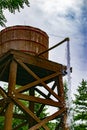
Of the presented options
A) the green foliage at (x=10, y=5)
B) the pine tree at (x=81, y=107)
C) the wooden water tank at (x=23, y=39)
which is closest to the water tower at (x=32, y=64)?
the wooden water tank at (x=23, y=39)

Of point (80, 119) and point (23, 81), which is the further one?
point (80, 119)

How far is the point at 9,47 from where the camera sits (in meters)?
14.1

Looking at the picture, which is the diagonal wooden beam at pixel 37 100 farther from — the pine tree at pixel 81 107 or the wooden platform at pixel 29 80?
the pine tree at pixel 81 107

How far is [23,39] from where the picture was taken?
14.2 metres

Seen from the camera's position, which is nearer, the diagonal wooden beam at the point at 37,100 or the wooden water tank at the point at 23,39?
the diagonal wooden beam at the point at 37,100

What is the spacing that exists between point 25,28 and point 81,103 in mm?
19811

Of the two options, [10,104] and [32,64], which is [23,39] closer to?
[32,64]

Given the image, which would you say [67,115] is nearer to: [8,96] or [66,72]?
[66,72]

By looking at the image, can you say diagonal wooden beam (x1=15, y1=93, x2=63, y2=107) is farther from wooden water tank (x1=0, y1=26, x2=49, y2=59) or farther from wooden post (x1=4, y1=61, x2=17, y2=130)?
wooden water tank (x1=0, y1=26, x2=49, y2=59)

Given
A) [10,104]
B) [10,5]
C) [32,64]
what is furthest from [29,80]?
[10,5]

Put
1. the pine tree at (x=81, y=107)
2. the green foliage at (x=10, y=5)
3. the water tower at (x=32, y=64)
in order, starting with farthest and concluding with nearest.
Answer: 1. the pine tree at (x=81, y=107)
2. the water tower at (x=32, y=64)
3. the green foliage at (x=10, y=5)

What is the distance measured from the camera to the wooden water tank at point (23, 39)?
46.3ft

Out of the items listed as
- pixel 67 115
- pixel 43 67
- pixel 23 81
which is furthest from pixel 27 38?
pixel 67 115

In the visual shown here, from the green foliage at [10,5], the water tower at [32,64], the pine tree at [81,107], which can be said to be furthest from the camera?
the pine tree at [81,107]
